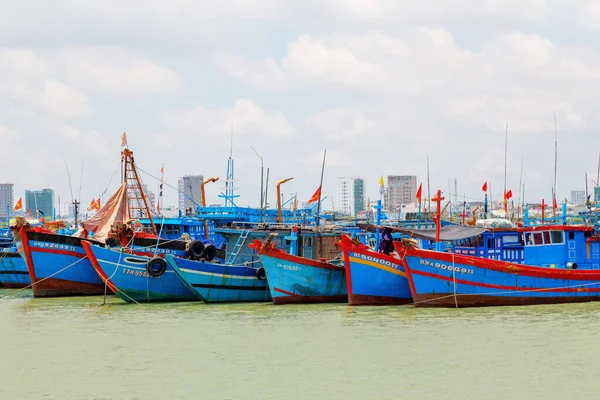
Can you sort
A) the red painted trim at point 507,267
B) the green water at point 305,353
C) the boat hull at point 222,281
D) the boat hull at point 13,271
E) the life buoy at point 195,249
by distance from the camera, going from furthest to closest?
the boat hull at point 13,271, the life buoy at point 195,249, the boat hull at point 222,281, the red painted trim at point 507,267, the green water at point 305,353

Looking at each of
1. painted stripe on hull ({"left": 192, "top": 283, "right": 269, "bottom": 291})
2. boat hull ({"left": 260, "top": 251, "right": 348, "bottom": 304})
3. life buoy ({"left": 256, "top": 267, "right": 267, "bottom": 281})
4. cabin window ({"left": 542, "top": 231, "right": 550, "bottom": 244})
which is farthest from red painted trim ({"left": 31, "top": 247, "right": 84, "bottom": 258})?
cabin window ({"left": 542, "top": 231, "right": 550, "bottom": 244})

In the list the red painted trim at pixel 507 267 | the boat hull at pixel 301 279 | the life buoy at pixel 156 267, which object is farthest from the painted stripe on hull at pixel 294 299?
the life buoy at pixel 156 267

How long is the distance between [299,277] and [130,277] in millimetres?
6647

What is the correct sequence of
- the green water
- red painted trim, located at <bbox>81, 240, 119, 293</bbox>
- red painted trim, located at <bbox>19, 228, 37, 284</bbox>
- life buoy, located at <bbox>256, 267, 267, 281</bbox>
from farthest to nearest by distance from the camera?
Result: red painted trim, located at <bbox>19, 228, 37, 284</bbox>, life buoy, located at <bbox>256, 267, 267, 281</bbox>, red painted trim, located at <bbox>81, 240, 119, 293</bbox>, the green water

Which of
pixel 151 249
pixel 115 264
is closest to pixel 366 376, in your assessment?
pixel 115 264

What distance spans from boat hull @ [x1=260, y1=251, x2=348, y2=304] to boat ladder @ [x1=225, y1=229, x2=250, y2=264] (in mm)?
4027

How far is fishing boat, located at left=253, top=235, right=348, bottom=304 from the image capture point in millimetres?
35812

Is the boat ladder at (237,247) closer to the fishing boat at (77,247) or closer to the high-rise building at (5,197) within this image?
the fishing boat at (77,247)

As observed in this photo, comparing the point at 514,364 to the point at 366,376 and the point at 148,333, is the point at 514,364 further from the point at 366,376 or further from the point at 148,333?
the point at 148,333

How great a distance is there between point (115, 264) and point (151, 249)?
4176mm

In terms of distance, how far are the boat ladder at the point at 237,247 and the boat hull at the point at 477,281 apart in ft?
28.6

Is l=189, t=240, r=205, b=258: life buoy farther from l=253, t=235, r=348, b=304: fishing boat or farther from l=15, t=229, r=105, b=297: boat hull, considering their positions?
l=15, t=229, r=105, b=297: boat hull

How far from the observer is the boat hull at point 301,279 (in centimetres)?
3584

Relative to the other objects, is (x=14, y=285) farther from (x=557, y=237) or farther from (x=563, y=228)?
(x=563, y=228)
